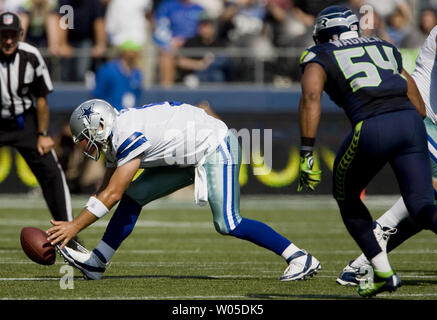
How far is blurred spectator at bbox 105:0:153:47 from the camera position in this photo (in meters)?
16.3

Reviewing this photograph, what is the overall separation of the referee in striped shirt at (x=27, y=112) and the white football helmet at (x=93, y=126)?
79.4 inches

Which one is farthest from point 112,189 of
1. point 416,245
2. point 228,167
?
point 416,245

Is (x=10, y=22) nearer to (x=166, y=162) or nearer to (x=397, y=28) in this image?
(x=166, y=162)

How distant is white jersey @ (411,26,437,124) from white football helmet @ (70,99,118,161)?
231 cm

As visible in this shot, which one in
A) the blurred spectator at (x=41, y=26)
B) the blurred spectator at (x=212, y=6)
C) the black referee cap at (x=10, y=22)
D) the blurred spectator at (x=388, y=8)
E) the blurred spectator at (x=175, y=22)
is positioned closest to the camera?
the black referee cap at (x=10, y=22)

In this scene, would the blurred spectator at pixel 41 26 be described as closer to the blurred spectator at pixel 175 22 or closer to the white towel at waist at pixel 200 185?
the blurred spectator at pixel 175 22

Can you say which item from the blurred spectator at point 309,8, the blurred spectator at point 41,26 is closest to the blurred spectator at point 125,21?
the blurred spectator at point 41,26

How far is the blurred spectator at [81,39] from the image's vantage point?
16.2m

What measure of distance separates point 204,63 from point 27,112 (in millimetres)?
7932

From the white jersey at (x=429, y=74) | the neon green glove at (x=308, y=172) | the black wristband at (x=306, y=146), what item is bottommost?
the neon green glove at (x=308, y=172)

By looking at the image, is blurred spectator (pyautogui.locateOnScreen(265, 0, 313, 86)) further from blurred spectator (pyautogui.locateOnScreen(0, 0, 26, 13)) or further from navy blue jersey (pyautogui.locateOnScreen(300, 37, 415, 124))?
navy blue jersey (pyautogui.locateOnScreen(300, 37, 415, 124))

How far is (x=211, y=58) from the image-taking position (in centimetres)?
1641

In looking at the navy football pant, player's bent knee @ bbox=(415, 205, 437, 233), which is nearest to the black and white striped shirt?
the navy football pant

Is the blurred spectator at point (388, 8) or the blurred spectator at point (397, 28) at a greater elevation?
the blurred spectator at point (388, 8)
